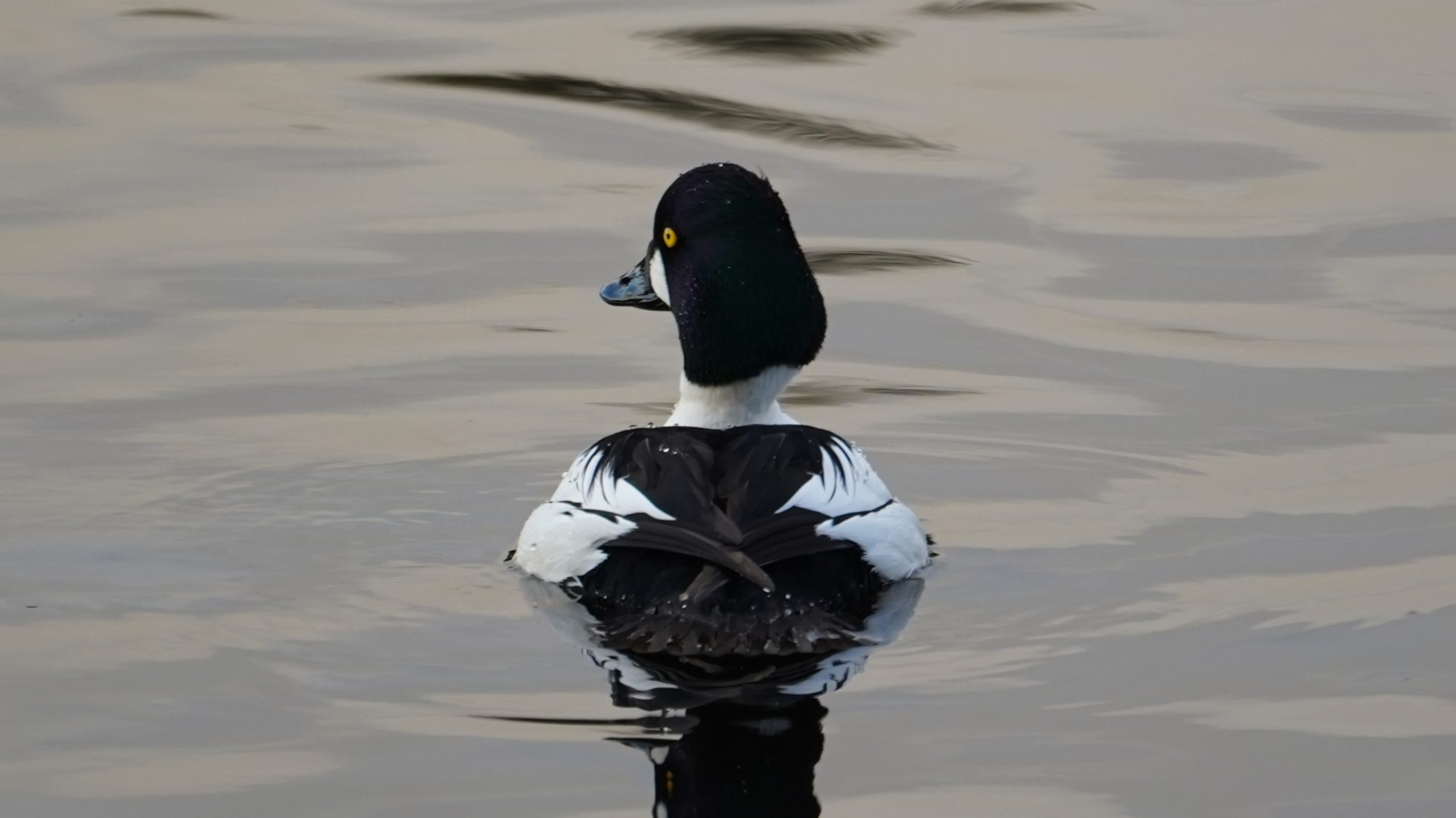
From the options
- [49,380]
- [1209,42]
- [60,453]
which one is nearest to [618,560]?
[60,453]

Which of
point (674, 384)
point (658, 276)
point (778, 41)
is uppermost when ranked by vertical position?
point (658, 276)

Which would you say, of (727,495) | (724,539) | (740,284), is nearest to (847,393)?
(740,284)

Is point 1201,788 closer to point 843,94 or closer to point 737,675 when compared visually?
point 737,675

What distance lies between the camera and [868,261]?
11906 millimetres

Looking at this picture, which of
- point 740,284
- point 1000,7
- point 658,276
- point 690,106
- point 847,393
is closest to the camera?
point 740,284

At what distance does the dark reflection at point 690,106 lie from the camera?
13898 mm

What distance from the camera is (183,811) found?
220 inches

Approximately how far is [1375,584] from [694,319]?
233 cm

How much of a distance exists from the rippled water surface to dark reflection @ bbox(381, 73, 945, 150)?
46 millimetres

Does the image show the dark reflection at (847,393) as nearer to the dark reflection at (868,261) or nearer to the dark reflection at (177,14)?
the dark reflection at (868,261)

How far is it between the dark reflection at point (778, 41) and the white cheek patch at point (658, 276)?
24.0 ft

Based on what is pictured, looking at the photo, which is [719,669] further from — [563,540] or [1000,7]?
[1000,7]

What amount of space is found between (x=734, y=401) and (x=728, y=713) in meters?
2.05

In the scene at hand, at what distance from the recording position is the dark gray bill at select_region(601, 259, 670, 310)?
28.2ft
